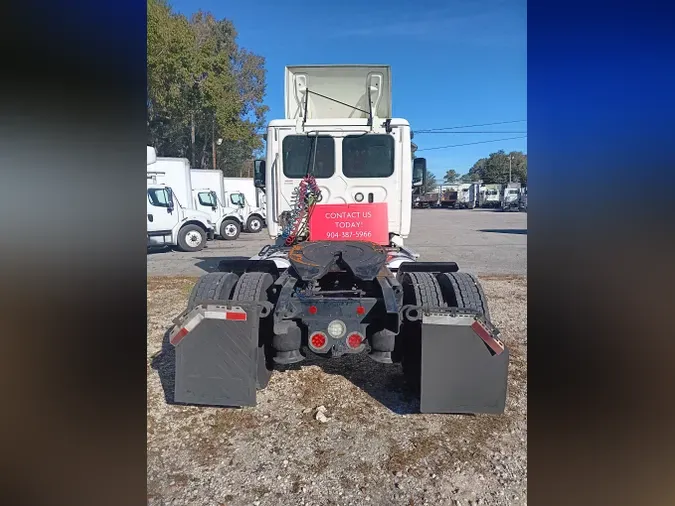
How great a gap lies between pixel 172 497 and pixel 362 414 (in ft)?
4.81

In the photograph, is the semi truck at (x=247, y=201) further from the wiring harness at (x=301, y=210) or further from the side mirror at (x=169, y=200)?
the wiring harness at (x=301, y=210)

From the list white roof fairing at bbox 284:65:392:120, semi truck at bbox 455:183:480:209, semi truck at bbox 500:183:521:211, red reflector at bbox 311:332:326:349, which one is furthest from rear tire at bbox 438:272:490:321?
semi truck at bbox 455:183:480:209

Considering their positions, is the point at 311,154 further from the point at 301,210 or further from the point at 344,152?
the point at 301,210

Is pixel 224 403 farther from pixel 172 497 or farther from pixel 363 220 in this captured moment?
pixel 363 220

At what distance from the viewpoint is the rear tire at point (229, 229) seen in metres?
17.3

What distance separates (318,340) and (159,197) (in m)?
12.3

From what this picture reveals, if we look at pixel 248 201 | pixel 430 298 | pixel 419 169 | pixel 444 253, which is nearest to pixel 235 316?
pixel 430 298

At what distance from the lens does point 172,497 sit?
7.96 feet

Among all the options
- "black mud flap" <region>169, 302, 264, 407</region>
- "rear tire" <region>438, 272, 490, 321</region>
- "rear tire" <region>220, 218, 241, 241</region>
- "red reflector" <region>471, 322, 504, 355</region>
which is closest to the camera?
"red reflector" <region>471, 322, 504, 355</region>

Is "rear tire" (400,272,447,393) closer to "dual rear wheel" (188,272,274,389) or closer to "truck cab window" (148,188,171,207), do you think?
"dual rear wheel" (188,272,274,389)

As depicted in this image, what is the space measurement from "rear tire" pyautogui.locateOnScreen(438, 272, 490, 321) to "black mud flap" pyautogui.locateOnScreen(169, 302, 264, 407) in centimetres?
149

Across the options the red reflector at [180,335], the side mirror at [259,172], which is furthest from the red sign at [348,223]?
the red reflector at [180,335]

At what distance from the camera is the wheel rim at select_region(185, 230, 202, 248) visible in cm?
1416
